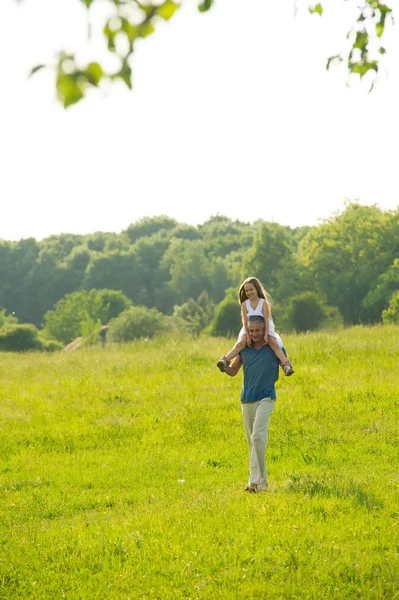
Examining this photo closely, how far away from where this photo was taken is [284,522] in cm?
754

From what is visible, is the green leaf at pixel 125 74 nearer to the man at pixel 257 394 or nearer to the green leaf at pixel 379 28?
the green leaf at pixel 379 28

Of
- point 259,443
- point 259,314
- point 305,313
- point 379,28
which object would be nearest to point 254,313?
point 259,314

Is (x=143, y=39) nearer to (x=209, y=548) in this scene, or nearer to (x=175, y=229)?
(x=209, y=548)

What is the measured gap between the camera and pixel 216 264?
447 feet

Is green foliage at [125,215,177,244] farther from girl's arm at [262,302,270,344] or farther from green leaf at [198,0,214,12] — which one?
green leaf at [198,0,214,12]

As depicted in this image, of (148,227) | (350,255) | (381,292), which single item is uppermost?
(148,227)

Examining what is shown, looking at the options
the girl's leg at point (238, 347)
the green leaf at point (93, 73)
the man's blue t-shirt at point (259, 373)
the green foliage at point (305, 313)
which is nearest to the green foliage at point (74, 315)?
the green foliage at point (305, 313)

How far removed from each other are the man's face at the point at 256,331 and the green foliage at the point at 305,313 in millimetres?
51313

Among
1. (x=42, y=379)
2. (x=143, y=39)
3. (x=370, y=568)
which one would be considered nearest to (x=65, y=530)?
(x=370, y=568)

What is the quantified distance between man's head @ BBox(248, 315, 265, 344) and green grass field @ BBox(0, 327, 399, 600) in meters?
1.82

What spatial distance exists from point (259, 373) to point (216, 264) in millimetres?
126798

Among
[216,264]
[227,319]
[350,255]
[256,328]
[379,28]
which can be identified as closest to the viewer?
[379,28]

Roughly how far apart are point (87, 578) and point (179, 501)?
2767 mm

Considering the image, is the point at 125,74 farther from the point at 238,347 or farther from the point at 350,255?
the point at 350,255
